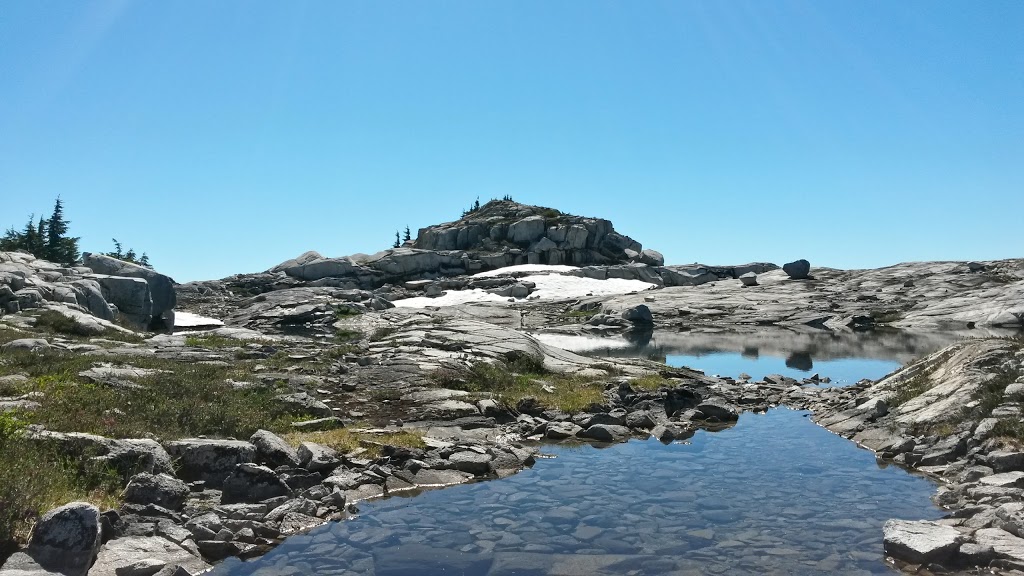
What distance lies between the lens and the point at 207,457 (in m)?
14.8

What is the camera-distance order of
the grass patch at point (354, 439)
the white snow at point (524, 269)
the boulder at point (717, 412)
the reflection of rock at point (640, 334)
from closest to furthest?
the grass patch at point (354, 439) → the boulder at point (717, 412) → the reflection of rock at point (640, 334) → the white snow at point (524, 269)

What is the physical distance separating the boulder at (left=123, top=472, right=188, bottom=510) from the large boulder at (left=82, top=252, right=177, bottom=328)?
51.4 m

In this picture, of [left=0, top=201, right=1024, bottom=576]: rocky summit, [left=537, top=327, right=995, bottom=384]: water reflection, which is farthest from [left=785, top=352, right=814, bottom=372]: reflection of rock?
[left=0, top=201, right=1024, bottom=576]: rocky summit

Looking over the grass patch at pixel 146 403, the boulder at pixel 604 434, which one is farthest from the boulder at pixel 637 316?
the grass patch at pixel 146 403

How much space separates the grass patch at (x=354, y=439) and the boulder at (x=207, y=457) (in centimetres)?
258

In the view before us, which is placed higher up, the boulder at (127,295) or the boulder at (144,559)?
the boulder at (127,295)

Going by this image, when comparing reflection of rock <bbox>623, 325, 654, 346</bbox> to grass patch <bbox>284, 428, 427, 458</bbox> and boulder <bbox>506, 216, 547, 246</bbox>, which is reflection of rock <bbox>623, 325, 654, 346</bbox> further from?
boulder <bbox>506, 216, 547, 246</bbox>

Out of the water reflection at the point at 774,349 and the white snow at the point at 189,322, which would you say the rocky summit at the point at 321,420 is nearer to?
the white snow at the point at 189,322

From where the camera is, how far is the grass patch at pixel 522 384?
1049 inches

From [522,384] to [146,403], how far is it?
15393mm

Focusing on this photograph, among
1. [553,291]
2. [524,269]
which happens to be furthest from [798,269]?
[524,269]

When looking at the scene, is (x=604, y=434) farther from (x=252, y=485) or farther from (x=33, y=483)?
(x=33, y=483)

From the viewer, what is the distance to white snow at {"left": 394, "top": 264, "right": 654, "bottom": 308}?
120m

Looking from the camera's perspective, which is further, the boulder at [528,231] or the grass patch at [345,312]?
the boulder at [528,231]
